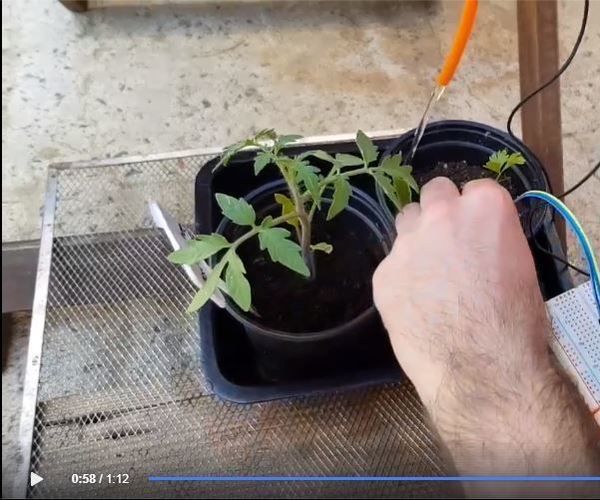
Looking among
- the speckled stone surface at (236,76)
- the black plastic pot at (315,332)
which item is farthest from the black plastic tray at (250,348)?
the speckled stone surface at (236,76)

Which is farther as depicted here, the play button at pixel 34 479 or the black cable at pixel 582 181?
the black cable at pixel 582 181

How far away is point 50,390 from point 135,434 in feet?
0.37

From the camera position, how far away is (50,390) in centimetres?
73

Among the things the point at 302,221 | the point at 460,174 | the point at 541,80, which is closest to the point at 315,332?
the point at 302,221

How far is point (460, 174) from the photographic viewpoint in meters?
0.71

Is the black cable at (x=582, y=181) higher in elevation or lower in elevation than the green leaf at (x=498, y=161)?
lower

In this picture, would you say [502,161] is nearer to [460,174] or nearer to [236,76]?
[460,174]

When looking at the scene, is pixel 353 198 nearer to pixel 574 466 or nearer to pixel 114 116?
pixel 574 466

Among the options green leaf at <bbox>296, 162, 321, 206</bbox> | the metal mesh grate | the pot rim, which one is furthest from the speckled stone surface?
green leaf at <bbox>296, 162, 321, 206</bbox>

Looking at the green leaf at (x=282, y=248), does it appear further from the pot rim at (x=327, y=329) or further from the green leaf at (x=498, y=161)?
the green leaf at (x=498, y=161)

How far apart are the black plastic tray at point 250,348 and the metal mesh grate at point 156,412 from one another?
0.15ft

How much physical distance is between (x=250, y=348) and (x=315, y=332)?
11cm

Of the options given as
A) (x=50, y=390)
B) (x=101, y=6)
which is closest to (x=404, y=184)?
(x=50, y=390)

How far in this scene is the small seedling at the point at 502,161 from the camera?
0.63 m
